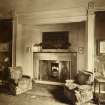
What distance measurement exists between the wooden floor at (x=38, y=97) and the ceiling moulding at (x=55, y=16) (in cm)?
222

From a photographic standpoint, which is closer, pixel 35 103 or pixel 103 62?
pixel 35 103

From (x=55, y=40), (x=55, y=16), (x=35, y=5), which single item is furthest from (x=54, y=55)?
(x=35, y=5)

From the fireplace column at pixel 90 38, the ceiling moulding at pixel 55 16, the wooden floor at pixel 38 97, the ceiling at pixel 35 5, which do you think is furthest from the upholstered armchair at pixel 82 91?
the ceiling at pixel 35 5

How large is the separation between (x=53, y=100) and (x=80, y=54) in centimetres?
177

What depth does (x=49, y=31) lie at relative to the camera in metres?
6.19

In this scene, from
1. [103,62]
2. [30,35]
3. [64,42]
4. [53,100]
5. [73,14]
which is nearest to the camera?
[53,100]

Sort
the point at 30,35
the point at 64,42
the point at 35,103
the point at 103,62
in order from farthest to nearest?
the point at 30,35, the point at 64,42, the point at 103,62, the point at 35,103

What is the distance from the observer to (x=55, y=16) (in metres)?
5.88

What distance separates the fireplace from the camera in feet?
19.5

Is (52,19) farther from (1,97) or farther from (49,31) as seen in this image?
(1,97)

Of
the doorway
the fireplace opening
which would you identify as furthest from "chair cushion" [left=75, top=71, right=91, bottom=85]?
the doorway

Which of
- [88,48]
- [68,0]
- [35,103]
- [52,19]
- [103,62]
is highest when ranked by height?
[68,0]

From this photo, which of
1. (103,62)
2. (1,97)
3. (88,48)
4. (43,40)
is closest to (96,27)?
(88,48)

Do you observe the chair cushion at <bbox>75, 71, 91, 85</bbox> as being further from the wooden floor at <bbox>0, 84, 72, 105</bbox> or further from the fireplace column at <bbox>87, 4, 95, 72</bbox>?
the wooden floor at <bbox>0, 84, 72, 105</bbox>
